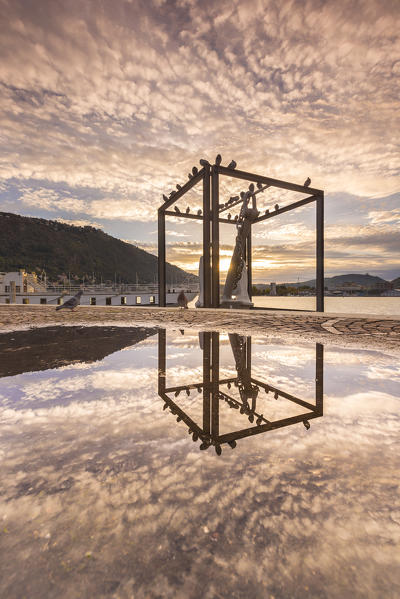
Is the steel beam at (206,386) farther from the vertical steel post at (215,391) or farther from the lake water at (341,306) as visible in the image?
the lake water at (341,306)

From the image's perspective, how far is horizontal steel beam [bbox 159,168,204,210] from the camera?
10873 mm

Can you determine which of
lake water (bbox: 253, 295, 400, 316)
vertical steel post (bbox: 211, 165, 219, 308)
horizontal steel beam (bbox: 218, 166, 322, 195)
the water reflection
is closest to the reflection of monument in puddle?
the water reflection

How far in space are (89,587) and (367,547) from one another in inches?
37.3

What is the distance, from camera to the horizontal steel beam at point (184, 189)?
1087 cm

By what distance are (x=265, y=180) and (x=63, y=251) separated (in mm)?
129170

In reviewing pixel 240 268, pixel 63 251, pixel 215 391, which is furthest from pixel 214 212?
pixel 63 251

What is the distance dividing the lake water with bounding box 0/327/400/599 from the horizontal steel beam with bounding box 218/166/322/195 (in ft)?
31.1

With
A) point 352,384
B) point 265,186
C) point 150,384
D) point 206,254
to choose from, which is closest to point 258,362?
point 352,384

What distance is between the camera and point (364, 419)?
78.8 inches

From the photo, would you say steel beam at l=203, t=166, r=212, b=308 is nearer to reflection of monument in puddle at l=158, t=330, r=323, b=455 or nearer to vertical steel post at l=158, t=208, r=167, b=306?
vertical steel post at l=158, t=208, r=167, b=306

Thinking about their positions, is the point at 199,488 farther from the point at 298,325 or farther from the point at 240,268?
the point at 240,268

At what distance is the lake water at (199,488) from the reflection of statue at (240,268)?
10140mm

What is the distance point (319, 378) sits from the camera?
9.76ft

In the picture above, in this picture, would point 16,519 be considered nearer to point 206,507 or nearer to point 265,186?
point 206,507
